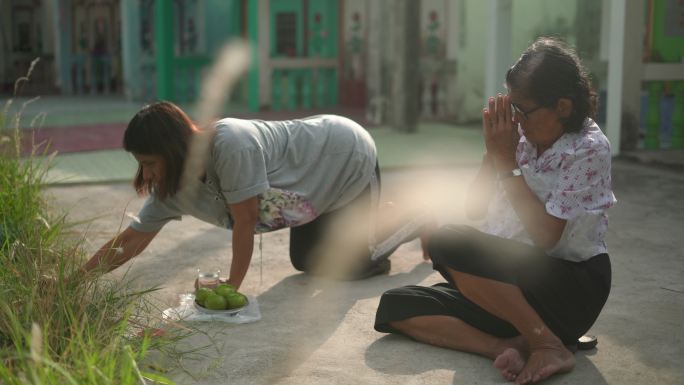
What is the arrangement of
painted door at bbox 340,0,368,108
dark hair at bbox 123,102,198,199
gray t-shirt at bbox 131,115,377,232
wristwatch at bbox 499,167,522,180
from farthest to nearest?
painted door at bbox 340,0,368,108 → gray t-shirt at bbox 131,115,377,232 → dark hair at bbox 123,102,198,199 → wristwatch at bbox 499,167,522,180

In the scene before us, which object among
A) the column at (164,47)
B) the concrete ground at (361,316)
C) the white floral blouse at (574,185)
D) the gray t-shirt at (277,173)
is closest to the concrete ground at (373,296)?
the concrete ground at (361,316)

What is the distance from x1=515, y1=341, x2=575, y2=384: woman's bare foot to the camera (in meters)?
2.96

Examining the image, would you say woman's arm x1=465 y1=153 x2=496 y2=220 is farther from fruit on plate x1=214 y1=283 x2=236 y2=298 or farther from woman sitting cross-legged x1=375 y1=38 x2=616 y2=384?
fruit on plate x1=214 y1=283 x2=236 y2=298

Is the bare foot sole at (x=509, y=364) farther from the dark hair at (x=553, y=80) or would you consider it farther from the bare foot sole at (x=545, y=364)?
the dark hair at (x=553, y=80)

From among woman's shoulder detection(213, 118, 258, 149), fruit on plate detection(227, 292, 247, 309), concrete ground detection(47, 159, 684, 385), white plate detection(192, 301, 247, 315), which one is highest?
woman's shoulder detection(213, 118, 258, 149)

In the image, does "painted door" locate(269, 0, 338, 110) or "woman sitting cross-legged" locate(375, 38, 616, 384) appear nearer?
"woman sitting cross-legged" locate(375, 38, 616, 384)

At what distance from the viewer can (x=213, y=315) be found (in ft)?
12.0

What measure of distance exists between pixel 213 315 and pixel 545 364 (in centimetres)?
139

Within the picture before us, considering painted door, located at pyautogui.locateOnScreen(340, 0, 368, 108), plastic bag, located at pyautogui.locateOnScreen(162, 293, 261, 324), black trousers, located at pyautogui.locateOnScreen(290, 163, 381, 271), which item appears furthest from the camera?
painted door, located at pyautogui.locateOnScreen(340, 0, 368, 108)

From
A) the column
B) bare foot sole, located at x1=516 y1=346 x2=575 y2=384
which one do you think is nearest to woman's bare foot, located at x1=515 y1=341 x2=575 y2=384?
bare foot sole, located at x1=516 y1=346 x2=575 y2=384

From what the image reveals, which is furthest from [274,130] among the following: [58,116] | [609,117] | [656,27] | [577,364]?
[58,116]

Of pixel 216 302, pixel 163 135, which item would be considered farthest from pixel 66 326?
pixel 163 135

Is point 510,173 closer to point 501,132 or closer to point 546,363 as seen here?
point 501,132

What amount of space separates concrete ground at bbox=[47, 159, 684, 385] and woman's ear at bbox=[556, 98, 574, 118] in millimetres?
904
